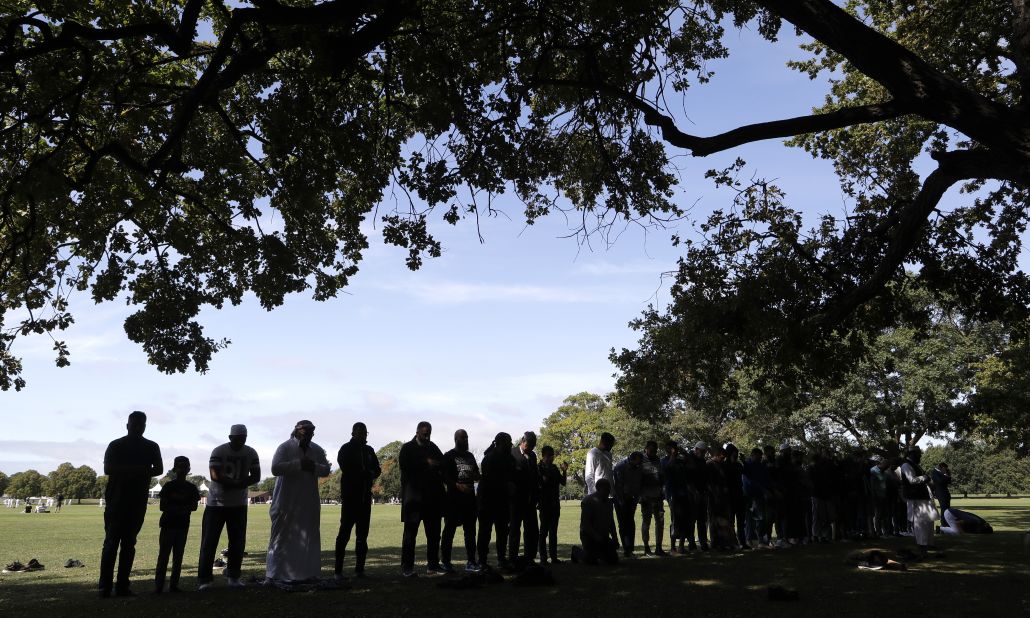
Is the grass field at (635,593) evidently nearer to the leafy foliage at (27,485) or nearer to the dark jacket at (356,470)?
the dark jacket at (356,470)

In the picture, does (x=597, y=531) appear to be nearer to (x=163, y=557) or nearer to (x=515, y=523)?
(x=515, y=523)

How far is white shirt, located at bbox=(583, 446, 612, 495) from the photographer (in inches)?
484

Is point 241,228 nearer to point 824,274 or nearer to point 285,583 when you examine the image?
point 285,583

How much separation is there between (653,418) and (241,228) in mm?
9552

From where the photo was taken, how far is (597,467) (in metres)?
12.4

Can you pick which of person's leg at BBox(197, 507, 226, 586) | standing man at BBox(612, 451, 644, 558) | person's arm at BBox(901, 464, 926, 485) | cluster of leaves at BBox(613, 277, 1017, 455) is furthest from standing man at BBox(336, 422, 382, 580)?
cluster of leaves at BBox(613, 277, 1017, 455)

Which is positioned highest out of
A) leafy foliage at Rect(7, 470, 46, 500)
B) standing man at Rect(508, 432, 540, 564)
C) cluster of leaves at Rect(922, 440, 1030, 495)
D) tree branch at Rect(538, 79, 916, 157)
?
tree branch at Rect(538, 79, 916, 157)

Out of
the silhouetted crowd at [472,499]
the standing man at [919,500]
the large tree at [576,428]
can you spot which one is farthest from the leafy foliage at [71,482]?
the standing man at [919,500]

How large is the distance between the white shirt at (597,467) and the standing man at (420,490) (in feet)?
9.61

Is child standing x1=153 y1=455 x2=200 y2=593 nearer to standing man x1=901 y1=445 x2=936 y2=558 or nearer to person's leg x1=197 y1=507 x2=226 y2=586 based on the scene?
person's leg x1=197 y1=507 x2=226 y2=586

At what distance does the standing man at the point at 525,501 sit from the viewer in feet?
37.1

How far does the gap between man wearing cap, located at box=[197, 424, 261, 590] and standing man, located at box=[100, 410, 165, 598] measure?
28.4 inches

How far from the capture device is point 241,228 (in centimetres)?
1567

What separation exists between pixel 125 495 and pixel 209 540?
1118 mm
